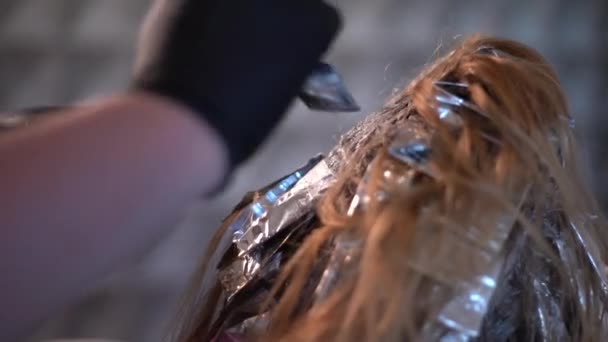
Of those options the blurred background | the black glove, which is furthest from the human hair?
the blurred background

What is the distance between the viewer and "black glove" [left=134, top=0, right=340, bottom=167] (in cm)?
34

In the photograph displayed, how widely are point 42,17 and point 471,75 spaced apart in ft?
2.90

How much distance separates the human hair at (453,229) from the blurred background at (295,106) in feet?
1.79

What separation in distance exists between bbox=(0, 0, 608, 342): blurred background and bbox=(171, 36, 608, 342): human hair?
54cm

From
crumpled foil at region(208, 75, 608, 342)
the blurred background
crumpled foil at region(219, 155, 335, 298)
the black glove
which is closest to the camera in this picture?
the black glove

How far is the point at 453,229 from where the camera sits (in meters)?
0.44

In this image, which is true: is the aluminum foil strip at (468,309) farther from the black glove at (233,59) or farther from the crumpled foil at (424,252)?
the black glove at (233,59)

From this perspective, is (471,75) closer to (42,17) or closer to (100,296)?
(100,296)

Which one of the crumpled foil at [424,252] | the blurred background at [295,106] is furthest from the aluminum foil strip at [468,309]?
the blurred background at [295,106]

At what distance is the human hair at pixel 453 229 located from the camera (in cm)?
44

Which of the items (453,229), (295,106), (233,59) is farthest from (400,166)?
(295,106)

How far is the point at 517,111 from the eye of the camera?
49 centimetres

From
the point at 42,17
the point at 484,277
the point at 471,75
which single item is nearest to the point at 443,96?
the point at 471,75

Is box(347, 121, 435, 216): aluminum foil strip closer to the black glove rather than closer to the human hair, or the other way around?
the human hair
